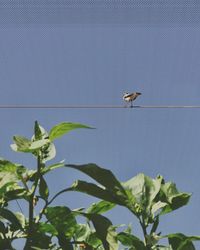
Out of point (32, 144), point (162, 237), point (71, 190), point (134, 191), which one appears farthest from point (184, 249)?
point (32, 144)

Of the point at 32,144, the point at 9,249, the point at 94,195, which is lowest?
the point at 9,249

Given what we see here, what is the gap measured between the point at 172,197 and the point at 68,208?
23 centimetres

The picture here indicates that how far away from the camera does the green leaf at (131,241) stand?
3.38ft

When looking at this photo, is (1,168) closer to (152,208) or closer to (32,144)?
(32,144)

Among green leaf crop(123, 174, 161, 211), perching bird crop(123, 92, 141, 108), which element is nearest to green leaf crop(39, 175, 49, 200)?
green leaf crop(123, 174, 161, 211)

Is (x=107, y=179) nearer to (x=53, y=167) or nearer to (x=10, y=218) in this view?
(x=53, y=167)

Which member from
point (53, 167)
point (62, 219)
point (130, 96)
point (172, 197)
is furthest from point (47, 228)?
point (130, 96)

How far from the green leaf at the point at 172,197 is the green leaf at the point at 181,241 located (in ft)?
0.20

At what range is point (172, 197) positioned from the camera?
1.09m

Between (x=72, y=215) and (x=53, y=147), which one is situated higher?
(x=53, y=147)

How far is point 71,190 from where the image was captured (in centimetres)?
107

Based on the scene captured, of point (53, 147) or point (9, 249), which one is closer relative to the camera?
point (9, 249)

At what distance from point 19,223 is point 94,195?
0.59 ft

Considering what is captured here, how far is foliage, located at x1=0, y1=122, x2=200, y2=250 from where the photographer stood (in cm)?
101
